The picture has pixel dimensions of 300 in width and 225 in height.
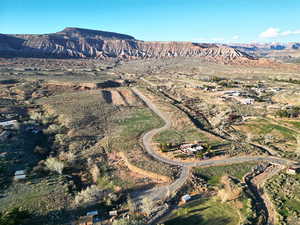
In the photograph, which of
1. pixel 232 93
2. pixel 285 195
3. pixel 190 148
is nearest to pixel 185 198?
pixel 190 148

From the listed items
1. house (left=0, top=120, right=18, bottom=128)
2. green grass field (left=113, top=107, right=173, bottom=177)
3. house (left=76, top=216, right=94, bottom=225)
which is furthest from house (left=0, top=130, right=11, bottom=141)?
house (left=76, top=216, right=94, bottom=225)

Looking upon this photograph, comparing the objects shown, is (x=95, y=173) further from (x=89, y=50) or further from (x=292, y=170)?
(x=89, y=50)

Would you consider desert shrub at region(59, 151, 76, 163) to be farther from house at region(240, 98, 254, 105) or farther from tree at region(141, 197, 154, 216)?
house at region(240, 98, 254, 105)

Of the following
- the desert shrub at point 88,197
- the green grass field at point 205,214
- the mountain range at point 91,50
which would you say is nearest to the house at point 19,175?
the desert shrub at point 88,197

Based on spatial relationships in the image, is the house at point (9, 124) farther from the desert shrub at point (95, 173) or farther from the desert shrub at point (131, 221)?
the desert shrub at point (131, 221)

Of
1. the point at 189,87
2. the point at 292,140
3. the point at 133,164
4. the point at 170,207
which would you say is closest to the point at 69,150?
the point at 133,164
